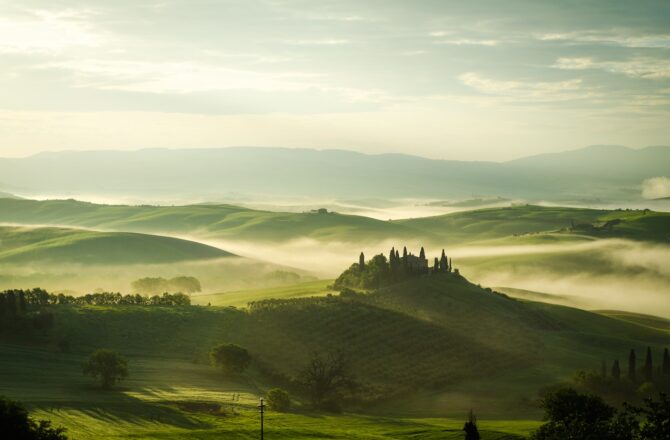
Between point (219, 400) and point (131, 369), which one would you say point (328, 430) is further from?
point (131, 369)

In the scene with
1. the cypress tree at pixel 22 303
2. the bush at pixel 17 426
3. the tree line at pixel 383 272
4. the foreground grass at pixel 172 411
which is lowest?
the foreground grass at pixel 172 411

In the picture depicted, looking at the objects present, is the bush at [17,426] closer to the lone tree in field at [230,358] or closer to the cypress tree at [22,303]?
the lone tree in field at [230,358]

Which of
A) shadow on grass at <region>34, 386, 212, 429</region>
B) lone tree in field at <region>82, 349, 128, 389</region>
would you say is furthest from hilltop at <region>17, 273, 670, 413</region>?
shadow on grass at <region>34, 386, 212, 429</region>

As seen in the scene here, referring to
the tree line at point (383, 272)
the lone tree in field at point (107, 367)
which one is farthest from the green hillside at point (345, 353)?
the tree line at point (383, 272)

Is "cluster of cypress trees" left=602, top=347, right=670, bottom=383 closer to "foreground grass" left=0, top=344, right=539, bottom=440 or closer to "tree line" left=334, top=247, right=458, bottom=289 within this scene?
"foreground grass" left=0, top=344, right=539, bottom=440

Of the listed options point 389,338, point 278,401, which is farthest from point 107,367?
point 389,338

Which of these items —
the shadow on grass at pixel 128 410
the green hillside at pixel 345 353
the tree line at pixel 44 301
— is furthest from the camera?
the tree line at pixel 44 301
